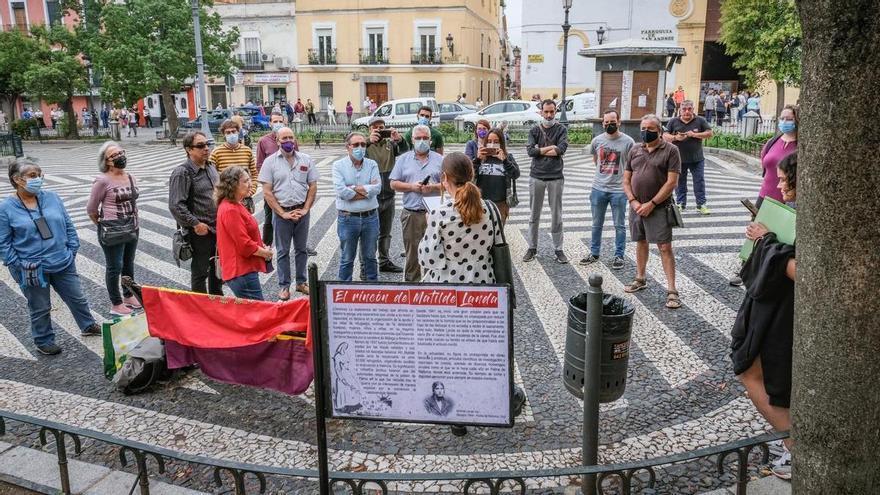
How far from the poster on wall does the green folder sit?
4.72ft

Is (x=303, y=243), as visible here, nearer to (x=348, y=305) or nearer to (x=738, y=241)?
(x=348, y=305)

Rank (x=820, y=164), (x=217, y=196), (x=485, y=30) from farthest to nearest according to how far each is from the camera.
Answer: (x=485, y=30) < (x=217, y=196) < (x=820, y=164)

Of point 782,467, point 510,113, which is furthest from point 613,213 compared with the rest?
point 510,113

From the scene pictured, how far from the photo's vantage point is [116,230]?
595 centimetres

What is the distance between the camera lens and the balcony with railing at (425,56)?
38.5m

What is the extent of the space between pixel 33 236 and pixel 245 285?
1722mm

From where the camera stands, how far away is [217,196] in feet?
16.6

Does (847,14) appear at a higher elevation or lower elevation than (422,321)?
higher

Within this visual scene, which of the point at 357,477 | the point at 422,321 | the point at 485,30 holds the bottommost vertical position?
the point at 357,477

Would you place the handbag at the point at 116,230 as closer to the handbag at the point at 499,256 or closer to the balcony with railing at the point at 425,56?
the handbag at the point at 499,256

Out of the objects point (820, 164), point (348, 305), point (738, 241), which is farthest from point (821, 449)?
point (738, 241)

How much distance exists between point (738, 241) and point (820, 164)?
6.98 metres

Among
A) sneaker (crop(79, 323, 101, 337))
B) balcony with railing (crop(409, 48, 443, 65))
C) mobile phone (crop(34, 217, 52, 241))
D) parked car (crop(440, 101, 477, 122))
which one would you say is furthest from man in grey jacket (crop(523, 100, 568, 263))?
balcony with railing (crop(409, 48, 443, 65))

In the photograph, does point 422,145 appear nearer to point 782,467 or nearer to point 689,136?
point 782,467
